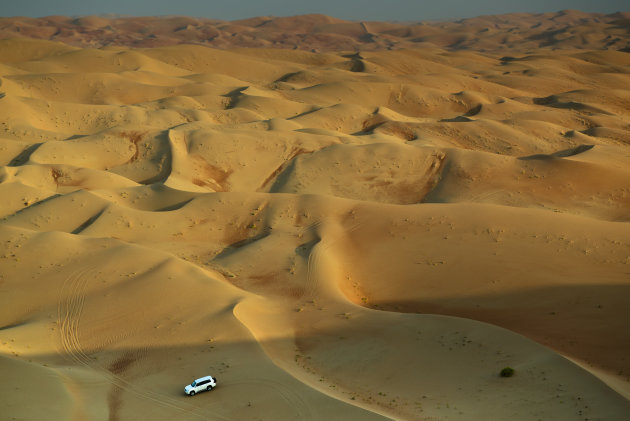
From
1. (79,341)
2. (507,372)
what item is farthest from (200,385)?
(507,372)

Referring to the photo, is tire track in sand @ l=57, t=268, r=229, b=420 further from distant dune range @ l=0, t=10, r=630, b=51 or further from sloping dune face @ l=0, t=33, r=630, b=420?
distant dune range @ l=0, t=10, r=630, b=51

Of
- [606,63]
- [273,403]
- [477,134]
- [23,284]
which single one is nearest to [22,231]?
[23,284]

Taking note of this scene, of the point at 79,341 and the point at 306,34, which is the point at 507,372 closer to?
the point at 79,341

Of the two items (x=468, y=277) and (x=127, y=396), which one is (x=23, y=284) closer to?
(x=127, y=396)

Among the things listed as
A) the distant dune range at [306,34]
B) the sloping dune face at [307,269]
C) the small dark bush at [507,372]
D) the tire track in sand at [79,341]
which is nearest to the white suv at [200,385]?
the sloping dune face at [307,269]

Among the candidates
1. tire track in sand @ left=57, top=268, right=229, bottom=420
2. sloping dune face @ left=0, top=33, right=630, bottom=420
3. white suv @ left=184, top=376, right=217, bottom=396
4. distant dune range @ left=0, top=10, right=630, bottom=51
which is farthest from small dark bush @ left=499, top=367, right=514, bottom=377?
distant dune range @ left=0, top=10, right=630, bottom=51

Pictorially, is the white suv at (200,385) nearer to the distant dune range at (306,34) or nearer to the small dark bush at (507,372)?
the small dark bush at (507,372)
